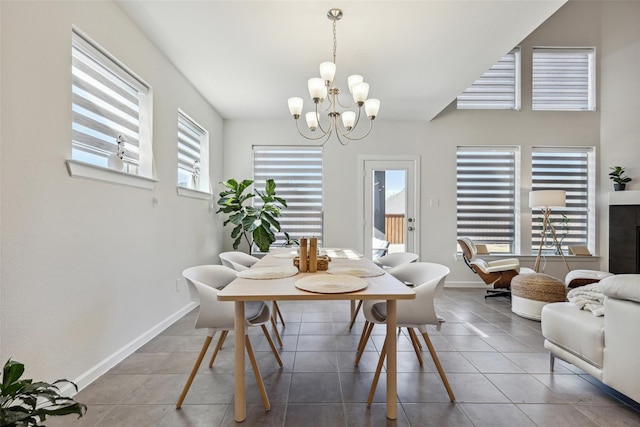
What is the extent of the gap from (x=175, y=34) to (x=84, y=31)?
76 centimetres

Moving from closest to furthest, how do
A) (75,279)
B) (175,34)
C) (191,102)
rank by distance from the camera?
(75,279), (175,34), (191,102)

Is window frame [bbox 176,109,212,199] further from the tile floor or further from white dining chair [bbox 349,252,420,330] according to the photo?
white dining chair [bbox 349,252,420,330]

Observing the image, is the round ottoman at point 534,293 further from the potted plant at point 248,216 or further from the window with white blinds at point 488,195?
the potted plant at point 248,216

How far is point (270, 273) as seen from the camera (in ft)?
6.45

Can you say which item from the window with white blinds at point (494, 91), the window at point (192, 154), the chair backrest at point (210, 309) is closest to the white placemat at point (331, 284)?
the chair backrest at point (210, 309)

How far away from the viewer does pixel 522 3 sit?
2137mm

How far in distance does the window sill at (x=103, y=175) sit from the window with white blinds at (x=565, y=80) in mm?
5570

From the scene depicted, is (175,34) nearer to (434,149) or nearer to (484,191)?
(434,149)

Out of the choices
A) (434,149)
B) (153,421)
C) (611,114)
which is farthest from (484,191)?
(153,421)

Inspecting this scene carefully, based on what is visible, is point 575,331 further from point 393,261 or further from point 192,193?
point 192,193

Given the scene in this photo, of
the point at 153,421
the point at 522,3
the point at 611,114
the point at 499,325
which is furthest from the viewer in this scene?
the point at 611,114

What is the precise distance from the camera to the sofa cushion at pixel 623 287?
1.57 meters

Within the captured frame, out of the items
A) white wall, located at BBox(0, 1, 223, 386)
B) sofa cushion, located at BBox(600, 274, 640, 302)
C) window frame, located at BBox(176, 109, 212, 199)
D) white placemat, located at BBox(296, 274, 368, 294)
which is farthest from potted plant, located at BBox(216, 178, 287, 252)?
sofa cushion, located at BBox(600, 274, 640, 302)

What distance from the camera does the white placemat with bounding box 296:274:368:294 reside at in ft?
Result: 5.12
